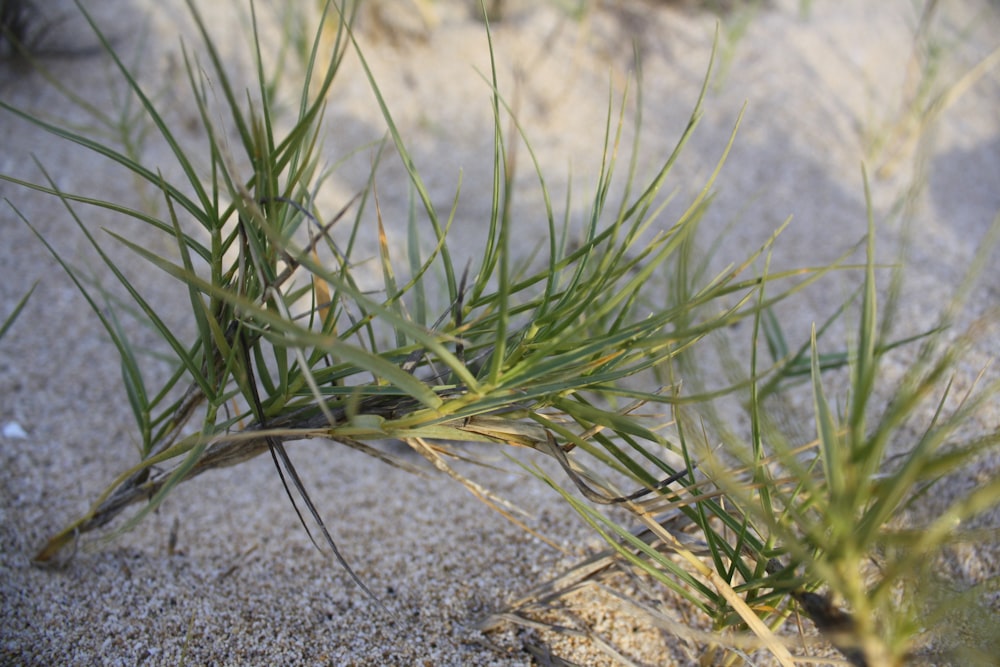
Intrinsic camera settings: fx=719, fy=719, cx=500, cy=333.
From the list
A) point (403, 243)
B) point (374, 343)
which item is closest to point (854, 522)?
point (374, 343)

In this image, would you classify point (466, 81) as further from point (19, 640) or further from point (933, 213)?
point (19, 640)

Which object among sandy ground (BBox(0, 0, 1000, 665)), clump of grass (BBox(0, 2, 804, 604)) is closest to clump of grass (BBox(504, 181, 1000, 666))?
clump of grass (BBox(0, 2, 804, 604))

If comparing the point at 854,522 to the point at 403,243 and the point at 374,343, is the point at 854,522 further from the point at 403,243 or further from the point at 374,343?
the point at 403,243

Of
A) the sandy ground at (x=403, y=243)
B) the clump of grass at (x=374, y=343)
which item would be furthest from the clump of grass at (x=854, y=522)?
the sandy ground at (x=403, y=243)

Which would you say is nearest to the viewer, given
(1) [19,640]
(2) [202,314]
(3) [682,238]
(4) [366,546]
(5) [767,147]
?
(3) [682,238]

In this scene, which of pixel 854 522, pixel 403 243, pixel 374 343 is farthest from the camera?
pixel 403 243

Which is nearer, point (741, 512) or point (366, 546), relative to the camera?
point (741, 512)

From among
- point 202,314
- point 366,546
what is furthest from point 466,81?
point 202,314

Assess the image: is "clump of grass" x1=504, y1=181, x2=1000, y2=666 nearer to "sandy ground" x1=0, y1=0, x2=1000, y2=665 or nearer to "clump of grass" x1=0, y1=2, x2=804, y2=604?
"clump of grass" x1=0, y1=2, x2=804, y2=604
